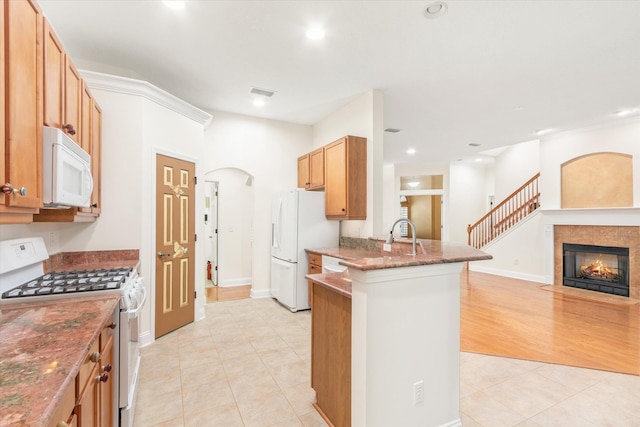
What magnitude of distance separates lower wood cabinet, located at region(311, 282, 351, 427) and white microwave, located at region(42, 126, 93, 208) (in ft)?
5.25

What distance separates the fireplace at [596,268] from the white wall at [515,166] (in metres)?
2.55

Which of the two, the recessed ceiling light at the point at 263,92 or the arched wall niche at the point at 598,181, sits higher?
the recessed ceiling light at the point at 263,92

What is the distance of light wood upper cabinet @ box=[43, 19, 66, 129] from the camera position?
1.62m

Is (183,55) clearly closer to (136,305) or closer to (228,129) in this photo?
(228,129)

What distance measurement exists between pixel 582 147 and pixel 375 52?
5.34 meters

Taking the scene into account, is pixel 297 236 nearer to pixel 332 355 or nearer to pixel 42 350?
pixel 332 355

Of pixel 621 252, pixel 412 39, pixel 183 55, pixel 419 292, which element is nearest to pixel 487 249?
pixel 621 252

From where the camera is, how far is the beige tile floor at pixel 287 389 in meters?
2.11

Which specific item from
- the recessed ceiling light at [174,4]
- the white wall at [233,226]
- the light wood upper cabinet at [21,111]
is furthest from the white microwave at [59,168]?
the white wall at [233,226]

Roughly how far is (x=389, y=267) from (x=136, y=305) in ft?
5.68

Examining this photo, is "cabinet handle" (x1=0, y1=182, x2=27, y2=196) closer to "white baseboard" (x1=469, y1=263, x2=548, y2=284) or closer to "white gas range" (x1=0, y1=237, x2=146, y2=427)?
"white gas range" (x1=0, y1=237, x2=146, y2=427)

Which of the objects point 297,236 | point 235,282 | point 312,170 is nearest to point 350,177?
point 312,170

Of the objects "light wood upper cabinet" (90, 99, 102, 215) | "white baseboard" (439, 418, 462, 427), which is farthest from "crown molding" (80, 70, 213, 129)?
"white baseboard" (439, 418, 462, 427)

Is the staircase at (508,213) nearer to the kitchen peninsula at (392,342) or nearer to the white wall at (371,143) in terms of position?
the white wall at (371,143)
